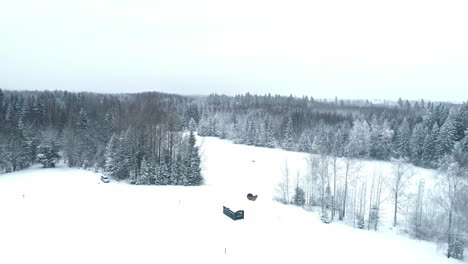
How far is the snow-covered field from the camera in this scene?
1551cm

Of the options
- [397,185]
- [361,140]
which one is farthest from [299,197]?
[361,140]

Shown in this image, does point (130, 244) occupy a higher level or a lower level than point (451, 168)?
lower

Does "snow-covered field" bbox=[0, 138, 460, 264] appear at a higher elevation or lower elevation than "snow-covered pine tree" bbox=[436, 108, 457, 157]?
lower

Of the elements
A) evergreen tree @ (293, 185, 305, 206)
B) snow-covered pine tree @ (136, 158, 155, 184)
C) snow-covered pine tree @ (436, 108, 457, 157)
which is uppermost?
snow-covered pine tree @ (436, 108, 457, 157)

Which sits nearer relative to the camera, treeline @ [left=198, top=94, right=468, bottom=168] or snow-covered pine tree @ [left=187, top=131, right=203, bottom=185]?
snow-covered pine tree @ [left=187, top=131, right=203, bottom=185]

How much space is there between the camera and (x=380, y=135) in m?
56.2

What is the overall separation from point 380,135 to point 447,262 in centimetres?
4351

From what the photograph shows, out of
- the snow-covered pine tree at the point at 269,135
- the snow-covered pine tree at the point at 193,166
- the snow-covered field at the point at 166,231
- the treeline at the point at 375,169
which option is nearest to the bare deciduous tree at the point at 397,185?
the treeline at the point at 375,169

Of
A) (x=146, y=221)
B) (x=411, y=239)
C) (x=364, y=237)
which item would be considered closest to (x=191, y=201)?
(x=146, y=221)

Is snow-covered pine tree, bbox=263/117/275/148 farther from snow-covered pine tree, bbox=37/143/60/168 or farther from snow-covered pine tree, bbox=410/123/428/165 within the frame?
snow-covered pine tree, bbox=37/143/60/168

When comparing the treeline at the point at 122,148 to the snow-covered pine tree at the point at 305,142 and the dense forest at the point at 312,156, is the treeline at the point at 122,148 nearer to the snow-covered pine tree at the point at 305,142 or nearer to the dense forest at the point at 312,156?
the dense forest at the point at 312,156

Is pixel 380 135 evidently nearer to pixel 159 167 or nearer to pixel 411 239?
pixel 411 239

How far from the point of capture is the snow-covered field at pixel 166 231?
15.5 m

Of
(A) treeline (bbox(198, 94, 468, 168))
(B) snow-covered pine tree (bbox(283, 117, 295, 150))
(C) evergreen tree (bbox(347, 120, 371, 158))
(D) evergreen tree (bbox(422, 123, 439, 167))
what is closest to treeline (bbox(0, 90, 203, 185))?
(A) treeline (bbox(198, 94, 468, 168))
